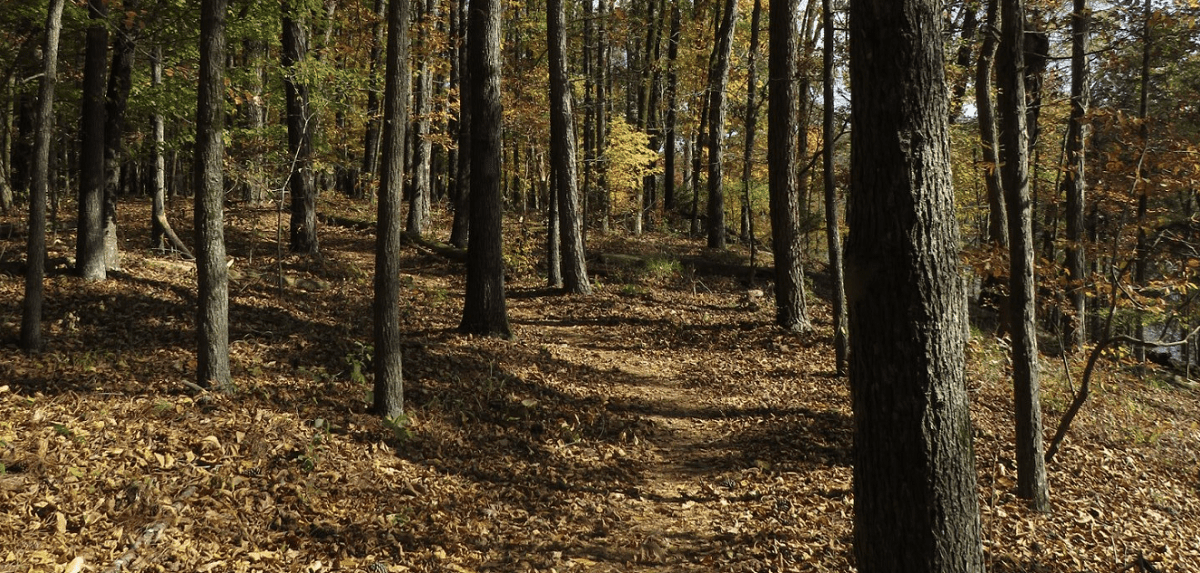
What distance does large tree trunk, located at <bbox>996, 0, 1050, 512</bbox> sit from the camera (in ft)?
21.3

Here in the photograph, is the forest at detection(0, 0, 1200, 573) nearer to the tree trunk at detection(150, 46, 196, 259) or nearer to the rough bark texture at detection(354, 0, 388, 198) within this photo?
the tree trunk at detection(150, 46, 196, 259)

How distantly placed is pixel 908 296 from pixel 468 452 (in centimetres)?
529

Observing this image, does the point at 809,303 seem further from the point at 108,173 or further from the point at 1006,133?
the point at 108,173

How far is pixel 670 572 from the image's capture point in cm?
556

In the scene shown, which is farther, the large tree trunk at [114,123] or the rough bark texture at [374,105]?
the rough bark texture at [374,105]

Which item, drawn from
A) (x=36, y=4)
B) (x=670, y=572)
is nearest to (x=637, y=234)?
(x=36, y=4)

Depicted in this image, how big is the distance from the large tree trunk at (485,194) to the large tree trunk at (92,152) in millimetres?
5251

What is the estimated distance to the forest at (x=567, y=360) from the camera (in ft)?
11.8

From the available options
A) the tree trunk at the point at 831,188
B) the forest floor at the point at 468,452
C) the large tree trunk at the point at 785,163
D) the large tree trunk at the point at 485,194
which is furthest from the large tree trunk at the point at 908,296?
the large tree trunk at the point at 485,194

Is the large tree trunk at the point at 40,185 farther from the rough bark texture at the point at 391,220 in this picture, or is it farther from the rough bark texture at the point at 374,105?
the rough bark texture at the point at 374,105

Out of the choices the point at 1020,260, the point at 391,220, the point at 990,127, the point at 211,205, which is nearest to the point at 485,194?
the point at 391,220

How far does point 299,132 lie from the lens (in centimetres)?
1461

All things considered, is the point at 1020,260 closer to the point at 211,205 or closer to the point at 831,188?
the point at 831,188

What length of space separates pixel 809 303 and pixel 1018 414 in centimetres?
936
